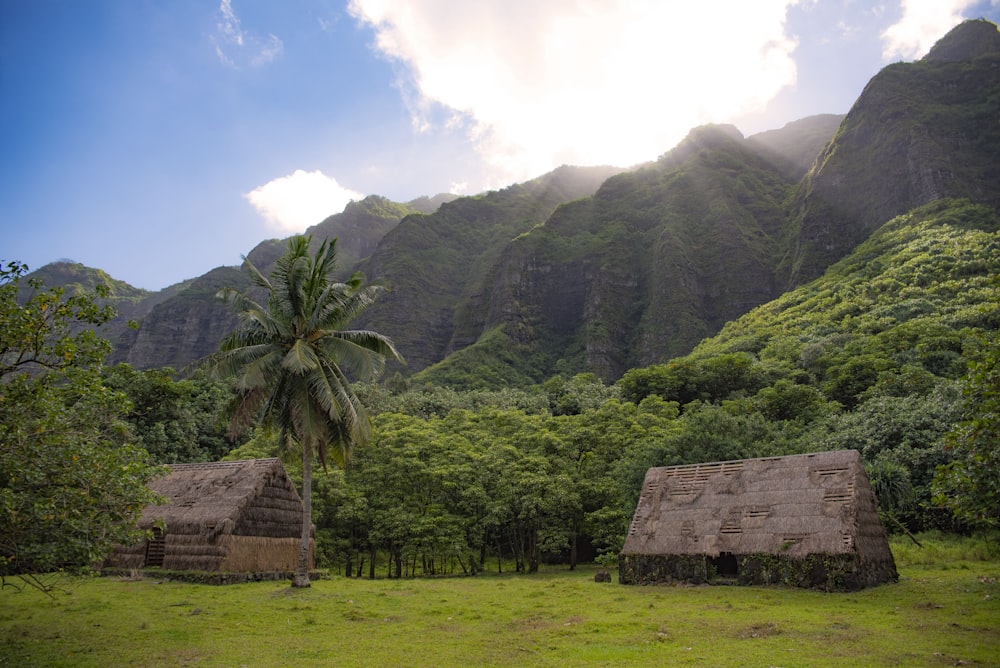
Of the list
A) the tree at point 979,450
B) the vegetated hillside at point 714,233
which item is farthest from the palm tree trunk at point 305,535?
the vegetated hillside at point 714,233

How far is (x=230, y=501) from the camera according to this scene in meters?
24.1

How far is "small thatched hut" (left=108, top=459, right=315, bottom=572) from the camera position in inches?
904

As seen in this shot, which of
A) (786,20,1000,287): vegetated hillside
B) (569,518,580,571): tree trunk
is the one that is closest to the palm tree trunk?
(569,518,580,571): tree trunk

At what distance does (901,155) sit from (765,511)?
116 meters

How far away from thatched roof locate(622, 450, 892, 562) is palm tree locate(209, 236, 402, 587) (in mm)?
11087

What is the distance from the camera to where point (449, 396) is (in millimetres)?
69688

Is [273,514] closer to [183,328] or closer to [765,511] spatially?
[765,511]

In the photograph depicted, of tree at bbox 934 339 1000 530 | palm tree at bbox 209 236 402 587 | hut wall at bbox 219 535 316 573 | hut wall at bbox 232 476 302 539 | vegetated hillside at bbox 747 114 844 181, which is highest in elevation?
vegetated hillside at bbox 747 114 844 181

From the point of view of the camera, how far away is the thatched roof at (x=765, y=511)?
18.5 m

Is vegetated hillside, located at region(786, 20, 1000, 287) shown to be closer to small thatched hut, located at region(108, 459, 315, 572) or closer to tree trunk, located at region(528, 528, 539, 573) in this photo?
tree trunk, located at region(528, 528, 539, 573)

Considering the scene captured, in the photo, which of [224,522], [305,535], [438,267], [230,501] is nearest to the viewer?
[305,535]

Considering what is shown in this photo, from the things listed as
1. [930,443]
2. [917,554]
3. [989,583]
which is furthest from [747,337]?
[989,583]

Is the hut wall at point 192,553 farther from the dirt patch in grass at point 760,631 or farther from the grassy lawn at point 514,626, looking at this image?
the dirt patch in grass at point 760,631

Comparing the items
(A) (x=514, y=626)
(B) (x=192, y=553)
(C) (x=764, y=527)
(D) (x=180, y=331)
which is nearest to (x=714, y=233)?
(C) (x=764, y=527)
